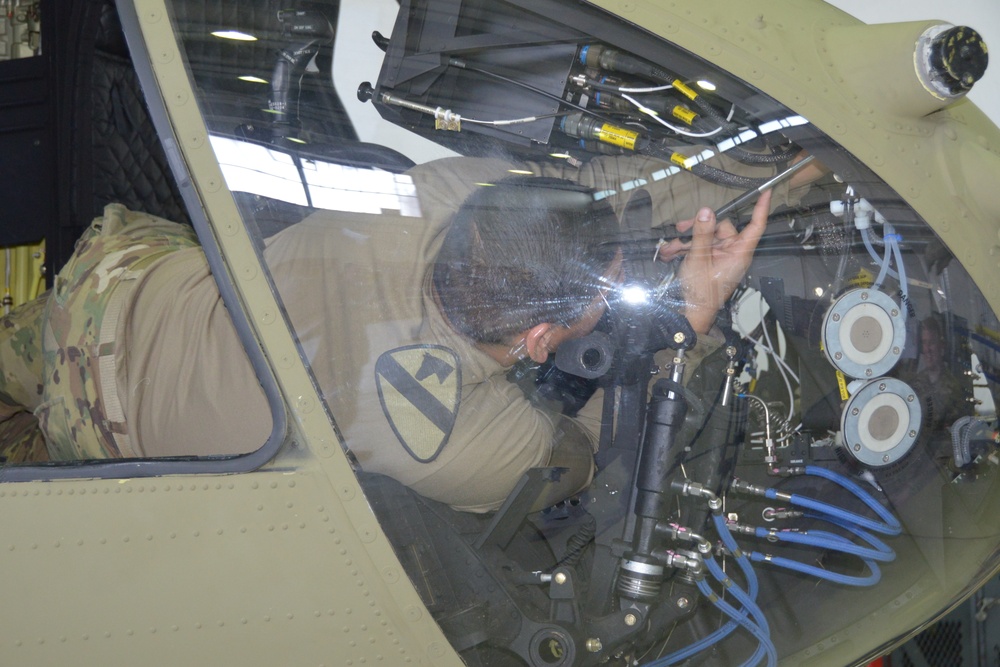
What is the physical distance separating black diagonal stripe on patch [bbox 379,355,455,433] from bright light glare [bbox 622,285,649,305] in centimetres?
31

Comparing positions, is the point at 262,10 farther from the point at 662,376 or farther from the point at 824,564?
the point at 824,564

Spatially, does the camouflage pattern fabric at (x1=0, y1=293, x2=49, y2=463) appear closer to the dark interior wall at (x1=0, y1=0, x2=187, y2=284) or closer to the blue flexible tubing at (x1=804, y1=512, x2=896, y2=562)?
the dark interior wall at (x1=0, y1=0, x2=187, y2=284)

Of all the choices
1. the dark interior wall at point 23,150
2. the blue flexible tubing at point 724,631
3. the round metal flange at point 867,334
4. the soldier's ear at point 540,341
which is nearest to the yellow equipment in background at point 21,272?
the dark interior wall at point 23,150

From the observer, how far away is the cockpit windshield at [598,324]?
1212 mm

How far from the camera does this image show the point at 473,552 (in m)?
1.25

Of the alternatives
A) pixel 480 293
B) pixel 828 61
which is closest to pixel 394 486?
pixel 480 293

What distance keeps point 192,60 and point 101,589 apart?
754 mm

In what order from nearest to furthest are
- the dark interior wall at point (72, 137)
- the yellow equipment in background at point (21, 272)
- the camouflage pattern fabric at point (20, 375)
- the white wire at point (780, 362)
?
the white wire at point (780, 362)
the camouflage pattern fabric at point (20, 375)
the dark interior wall at point (72, 137)
the yellow equipment in background at point (21, 272)

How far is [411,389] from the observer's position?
119 cm

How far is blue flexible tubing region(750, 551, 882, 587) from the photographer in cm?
133

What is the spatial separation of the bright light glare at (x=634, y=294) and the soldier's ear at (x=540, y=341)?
0.38 feet

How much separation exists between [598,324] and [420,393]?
28 cm

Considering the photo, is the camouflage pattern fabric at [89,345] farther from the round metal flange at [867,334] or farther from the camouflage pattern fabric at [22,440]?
the round metal flange at [867,334]

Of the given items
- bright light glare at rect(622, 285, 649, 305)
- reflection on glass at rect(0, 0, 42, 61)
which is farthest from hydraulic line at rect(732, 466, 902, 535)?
reflection on glass at rect(0, 0, 42, 61)
